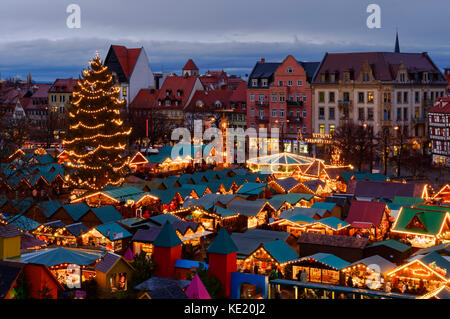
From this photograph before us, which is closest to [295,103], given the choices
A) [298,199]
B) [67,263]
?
[298,199]

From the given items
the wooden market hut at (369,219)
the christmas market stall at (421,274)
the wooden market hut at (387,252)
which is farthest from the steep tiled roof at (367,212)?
the christmas market stall at (421,274)

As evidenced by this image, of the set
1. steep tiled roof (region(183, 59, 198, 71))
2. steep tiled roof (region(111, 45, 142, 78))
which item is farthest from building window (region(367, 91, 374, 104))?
steep tiled roof (region(183, 59, 198, 71))

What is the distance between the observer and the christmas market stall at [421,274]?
18688 mm

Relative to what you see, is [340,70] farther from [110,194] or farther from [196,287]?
[196,287]

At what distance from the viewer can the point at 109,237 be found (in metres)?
24.3

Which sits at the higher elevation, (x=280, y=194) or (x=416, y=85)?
(x=416, y=85)

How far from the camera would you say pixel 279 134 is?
202ft

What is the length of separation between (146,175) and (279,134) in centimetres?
2223

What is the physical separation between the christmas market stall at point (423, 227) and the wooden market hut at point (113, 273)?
40.0ft

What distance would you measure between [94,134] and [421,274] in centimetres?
2269

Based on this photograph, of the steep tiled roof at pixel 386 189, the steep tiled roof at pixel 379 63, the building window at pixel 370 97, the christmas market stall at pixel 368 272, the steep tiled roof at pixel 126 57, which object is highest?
the steep tiled roof at pixel 126 57

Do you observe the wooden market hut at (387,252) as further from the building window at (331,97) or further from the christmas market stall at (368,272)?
the building window at (331,97)

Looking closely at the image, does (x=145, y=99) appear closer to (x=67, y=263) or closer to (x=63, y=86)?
(x=63, y=86)

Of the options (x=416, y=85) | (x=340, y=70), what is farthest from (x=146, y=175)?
(x=416, y=85)
